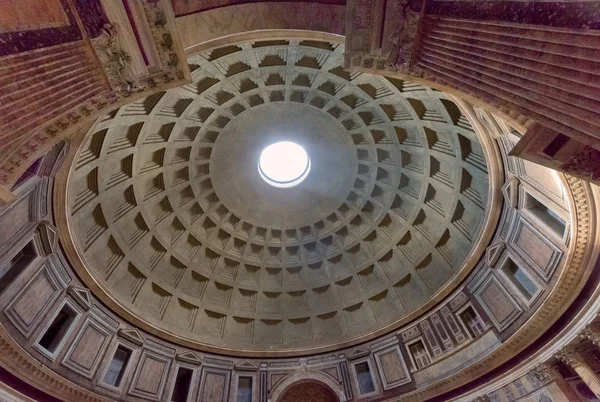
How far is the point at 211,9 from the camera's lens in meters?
7.45

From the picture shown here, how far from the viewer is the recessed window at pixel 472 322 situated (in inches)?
556

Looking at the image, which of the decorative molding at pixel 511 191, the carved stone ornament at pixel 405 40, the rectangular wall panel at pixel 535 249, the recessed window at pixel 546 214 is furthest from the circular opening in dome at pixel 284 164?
the carved stone ornament at pixel 405 40

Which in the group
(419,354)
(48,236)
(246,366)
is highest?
(48,236)

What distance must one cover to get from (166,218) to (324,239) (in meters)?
8.84

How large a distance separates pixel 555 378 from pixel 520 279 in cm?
365

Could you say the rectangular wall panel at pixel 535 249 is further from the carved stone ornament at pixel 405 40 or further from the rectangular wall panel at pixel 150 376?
the rectangular wall panel at pixel 150 376

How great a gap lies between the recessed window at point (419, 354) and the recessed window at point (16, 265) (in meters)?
15.1

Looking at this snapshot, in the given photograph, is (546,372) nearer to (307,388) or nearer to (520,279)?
(520,279)

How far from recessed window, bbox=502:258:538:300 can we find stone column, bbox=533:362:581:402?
2318 mm

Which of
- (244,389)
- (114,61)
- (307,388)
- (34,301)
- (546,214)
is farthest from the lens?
(307,388)

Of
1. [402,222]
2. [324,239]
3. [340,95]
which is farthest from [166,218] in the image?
[402,222]

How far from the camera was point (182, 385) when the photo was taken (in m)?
16.5

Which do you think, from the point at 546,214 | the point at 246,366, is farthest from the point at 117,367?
the point at 546,214

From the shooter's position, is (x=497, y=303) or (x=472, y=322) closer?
(x=497, y=303)
